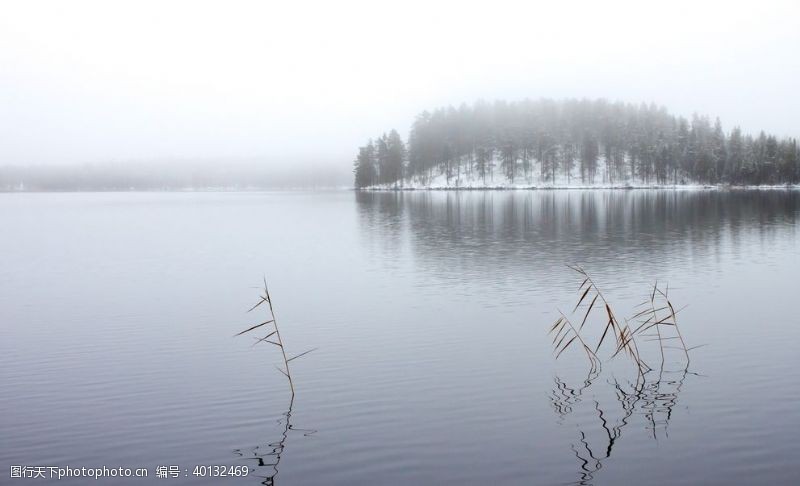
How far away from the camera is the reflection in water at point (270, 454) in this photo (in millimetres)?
12516

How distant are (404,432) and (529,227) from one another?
53.9m

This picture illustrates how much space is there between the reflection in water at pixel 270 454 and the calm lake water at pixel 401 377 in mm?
63

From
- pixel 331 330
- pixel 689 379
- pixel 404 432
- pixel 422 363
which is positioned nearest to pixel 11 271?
pixel 331 330

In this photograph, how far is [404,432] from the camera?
47.4 feet

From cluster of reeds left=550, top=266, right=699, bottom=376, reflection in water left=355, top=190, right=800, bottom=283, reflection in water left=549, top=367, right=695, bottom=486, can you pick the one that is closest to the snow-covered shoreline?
reflection in water left=355, top=190, right=800, bottom=283

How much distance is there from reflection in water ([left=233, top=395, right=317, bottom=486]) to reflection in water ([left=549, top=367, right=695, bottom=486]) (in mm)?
5919

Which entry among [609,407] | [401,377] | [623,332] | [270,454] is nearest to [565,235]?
[623,332]

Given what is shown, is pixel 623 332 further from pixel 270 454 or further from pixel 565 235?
pixel 565 235

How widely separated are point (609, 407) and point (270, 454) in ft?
27.2

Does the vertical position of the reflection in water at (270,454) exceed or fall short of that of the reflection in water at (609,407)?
it exceeds it

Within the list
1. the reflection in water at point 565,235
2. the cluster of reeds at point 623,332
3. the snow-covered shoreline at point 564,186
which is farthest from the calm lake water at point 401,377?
the snow-covered shoreline at point 564,186

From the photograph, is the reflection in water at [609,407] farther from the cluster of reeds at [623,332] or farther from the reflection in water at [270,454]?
the reflection in water at [270,454]

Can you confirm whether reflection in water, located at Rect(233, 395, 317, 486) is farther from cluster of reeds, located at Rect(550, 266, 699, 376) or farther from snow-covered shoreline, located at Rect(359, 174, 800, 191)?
snow-covered shoreline, located at Rect(359, 174, 800, 191)

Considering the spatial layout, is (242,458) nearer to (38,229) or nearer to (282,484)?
(282,484)
